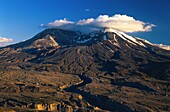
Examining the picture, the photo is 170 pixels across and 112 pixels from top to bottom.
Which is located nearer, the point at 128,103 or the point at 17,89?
the point at 128,103

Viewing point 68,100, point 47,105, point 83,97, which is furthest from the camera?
point 83,97

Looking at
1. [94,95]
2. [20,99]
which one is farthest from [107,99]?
[20,99]

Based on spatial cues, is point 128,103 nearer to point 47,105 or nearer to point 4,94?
point 47,105

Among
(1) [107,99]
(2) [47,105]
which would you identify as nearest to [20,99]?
(2) [47,105]

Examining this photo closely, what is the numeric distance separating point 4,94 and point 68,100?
31.0m

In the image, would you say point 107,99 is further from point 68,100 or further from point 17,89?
point 17,89

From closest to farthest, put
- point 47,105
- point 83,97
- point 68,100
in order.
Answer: point 47,105 → point 68,100 → point 83,97

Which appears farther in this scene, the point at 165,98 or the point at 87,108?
the point at 165,98

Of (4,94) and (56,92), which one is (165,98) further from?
(4,94)

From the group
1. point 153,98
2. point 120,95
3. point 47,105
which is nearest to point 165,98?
point 153,98

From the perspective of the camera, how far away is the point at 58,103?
163750mm

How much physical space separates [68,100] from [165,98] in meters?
48.4

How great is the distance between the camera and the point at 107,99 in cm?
17800

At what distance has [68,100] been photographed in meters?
174
